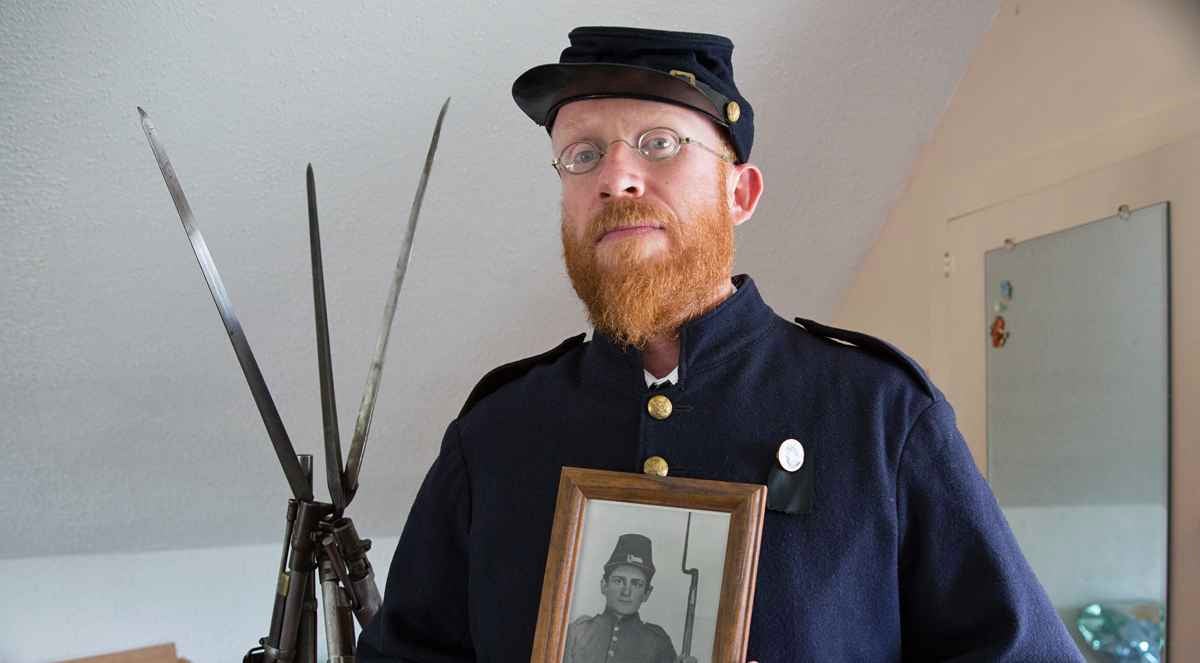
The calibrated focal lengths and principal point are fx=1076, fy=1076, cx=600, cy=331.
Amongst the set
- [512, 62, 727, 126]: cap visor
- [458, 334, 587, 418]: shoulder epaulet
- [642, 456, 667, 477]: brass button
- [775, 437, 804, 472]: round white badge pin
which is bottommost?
[642, 456, 667, 477]: brass button

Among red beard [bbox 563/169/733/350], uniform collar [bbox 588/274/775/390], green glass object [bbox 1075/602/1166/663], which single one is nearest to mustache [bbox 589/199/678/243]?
red beard [bbox 563/169/733/350]

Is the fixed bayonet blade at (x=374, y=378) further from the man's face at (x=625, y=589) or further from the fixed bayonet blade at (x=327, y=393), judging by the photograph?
the man's face at (x=625, y=589)

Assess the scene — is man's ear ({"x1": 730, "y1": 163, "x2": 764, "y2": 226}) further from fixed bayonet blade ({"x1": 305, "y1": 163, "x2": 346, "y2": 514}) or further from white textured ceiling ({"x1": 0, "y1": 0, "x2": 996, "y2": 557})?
white textured ceiling ({"x1": 0, "y1": 0, "x2": 996, "y2": 557})

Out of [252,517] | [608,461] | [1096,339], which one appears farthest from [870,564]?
[252,517]

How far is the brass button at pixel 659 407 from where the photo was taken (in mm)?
1065

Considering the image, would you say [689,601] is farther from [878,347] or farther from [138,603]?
[138,603]

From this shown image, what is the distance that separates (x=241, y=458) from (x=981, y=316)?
1.64 metres

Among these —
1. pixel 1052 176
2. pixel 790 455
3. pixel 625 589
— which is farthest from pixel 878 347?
pixel 1052 176

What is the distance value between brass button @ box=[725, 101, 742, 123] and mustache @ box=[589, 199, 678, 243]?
138mm

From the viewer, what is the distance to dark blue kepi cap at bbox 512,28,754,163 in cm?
107

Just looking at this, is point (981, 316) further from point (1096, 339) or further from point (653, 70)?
point (653, 70)

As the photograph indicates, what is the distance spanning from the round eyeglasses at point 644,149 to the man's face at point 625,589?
Result: 0.40 meters

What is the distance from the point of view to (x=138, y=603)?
8.20 feet

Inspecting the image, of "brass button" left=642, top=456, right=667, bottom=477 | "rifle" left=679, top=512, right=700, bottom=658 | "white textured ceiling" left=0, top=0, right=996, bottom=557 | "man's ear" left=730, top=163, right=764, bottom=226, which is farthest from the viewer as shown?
"white textured ceiling" left=0, top=0, right=996, bottom=557
